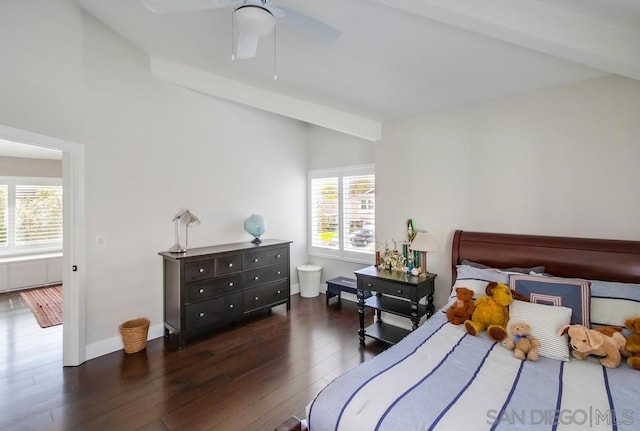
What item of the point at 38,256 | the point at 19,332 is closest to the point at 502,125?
the point at 19,332

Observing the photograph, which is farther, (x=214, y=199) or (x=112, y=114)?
(x=214, y=199)

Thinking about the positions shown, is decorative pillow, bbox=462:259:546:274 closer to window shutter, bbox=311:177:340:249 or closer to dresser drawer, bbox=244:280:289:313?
window shutter, bbox=311:177:340:249

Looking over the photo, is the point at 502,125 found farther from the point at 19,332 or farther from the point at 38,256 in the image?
the point at 38,256

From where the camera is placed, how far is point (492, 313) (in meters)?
2.10

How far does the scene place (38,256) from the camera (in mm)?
5629

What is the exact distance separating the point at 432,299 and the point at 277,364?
5.84 ft

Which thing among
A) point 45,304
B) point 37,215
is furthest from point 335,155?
point 37,215

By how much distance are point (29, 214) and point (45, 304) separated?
2325 mm

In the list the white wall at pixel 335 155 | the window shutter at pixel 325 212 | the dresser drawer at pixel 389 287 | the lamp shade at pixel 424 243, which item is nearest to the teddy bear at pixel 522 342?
the dresser drawer at pixel 389 287

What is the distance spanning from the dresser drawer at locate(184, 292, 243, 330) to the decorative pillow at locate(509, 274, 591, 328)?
2.99 m

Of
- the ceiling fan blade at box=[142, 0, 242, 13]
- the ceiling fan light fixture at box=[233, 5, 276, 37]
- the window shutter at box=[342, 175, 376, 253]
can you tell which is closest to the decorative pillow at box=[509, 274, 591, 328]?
the window shutter at box=[342, 175, 376, 253]

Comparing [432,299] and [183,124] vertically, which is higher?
[183,124]

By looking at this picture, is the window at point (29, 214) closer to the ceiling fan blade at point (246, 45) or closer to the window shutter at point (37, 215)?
the window shutter at point (37, 215)

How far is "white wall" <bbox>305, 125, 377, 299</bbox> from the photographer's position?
4.55 m
